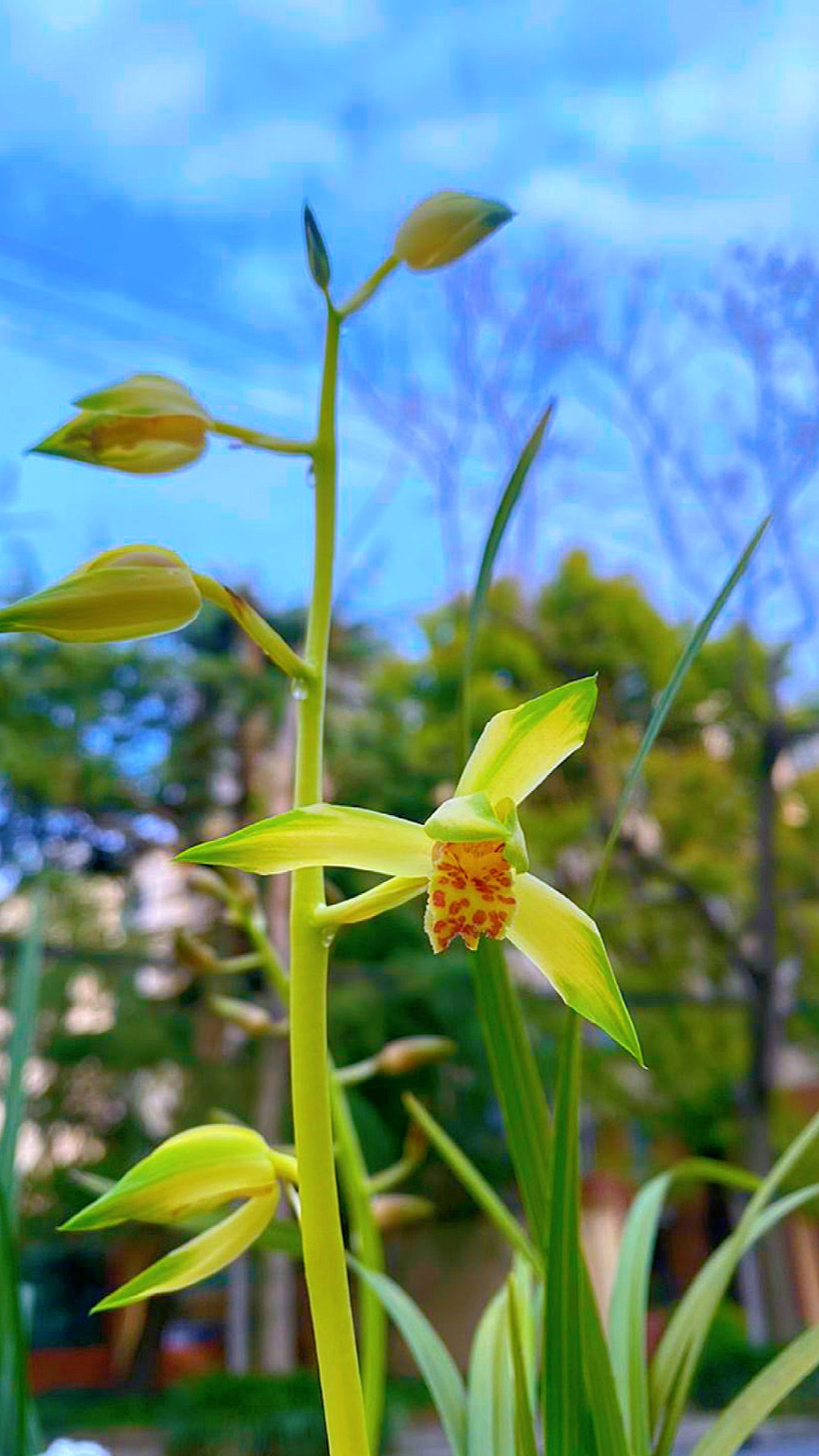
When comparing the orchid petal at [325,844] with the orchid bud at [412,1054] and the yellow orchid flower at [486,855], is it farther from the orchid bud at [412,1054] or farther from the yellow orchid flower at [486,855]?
the orchid bud at [412,1054]

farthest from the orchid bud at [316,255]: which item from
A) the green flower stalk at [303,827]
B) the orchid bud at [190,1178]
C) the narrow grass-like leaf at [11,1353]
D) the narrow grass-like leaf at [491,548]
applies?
the narrow grass-like leaf at [11,1353]

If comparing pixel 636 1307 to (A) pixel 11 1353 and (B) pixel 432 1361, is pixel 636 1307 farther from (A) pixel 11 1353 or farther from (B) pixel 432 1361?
(A) pixel 11 1353

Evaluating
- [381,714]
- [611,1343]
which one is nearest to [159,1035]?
[381,714]

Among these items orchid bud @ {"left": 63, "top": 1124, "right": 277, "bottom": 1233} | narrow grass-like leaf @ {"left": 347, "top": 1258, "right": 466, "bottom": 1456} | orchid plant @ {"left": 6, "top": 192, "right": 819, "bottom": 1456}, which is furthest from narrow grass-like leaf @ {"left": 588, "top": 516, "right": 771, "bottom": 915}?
narrow grass-like leaf @ {"left": 347, "top": 1258, "right": 466, "bottom": 1456}

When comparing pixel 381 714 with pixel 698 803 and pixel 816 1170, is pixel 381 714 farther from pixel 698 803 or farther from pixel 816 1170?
→ pixel 816 1170

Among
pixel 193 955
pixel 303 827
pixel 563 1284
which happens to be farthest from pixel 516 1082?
pixel 193 955

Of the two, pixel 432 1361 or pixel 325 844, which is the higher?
pixel 325 844
